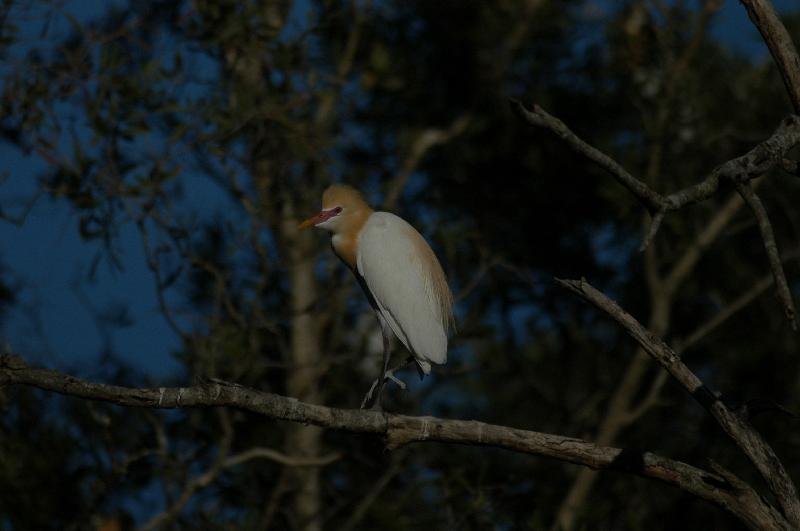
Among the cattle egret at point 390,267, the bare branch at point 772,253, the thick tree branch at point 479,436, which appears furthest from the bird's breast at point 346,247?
the bare branch at point 772,253

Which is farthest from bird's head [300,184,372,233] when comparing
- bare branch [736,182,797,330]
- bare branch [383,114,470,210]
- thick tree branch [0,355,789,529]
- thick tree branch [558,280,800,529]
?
bare branch [383,114,470,210]

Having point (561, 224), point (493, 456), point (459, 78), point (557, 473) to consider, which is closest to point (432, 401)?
point (493, 456)

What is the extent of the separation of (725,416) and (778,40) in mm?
1190

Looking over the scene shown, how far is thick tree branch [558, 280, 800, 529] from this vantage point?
314cm

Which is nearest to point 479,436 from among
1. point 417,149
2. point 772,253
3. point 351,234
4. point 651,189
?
point 651,189

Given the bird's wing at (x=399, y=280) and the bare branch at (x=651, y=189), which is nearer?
the bare branch at (x=651, y=189)

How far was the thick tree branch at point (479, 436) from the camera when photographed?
9.99ft

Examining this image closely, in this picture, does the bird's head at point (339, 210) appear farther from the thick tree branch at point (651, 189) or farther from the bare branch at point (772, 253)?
the bare branch at point (772, 253)

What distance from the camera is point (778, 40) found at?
3.52 meters

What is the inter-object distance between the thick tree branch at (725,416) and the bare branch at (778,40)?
95 centimetres

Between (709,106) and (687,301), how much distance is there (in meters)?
1.62

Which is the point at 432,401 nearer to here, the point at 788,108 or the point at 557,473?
the point at 557,473

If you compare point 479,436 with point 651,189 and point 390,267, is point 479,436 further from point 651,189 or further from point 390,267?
point 390,267

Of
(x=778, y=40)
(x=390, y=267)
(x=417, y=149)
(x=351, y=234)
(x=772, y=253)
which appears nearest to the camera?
(x=772, y=253)
